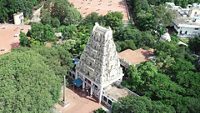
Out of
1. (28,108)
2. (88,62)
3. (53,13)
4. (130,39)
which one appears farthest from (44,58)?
(53,13)

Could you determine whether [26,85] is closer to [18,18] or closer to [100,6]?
[18,18]

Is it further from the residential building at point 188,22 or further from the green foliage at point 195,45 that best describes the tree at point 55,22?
the green foliage at point 195,45

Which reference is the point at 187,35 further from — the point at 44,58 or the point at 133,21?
the point at 44,58

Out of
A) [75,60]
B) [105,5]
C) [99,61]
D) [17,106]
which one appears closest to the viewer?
[17,106]

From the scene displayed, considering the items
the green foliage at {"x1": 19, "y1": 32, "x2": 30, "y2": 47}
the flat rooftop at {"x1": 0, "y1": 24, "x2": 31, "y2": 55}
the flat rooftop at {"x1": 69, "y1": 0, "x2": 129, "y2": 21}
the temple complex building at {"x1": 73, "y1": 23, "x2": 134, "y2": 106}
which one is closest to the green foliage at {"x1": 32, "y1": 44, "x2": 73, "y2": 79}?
the temple complex building at {"x1": 73, "y1": 23, "x2": 134, "y2": 106}

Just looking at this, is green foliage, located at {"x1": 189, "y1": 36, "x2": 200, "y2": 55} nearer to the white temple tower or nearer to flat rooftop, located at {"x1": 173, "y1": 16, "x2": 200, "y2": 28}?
flat rooftop, located at {"x1": 173, "y1": 16, "x2": 200, "y2": 28}

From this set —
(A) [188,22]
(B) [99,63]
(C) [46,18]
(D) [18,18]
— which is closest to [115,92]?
(B) [99,63]

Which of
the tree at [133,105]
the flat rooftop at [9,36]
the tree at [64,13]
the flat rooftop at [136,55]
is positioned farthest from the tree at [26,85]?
the tree at [64,13]
